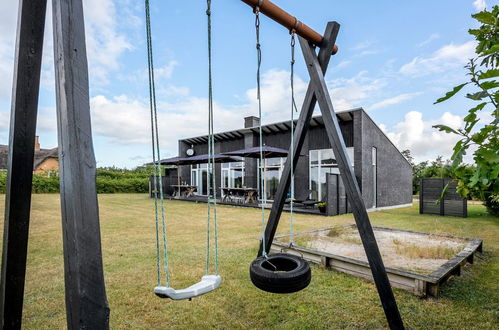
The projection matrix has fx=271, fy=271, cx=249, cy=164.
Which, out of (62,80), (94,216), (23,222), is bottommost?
(23,222)

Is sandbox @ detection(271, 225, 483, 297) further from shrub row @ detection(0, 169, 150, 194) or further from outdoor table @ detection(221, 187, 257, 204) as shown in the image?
shrub row @ detection(0, 169, 150, 194)

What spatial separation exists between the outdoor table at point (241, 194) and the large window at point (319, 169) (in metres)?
2.75

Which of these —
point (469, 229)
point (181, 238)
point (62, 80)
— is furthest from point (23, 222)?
point (469, 229)

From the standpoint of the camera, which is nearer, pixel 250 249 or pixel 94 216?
pixel 94 216

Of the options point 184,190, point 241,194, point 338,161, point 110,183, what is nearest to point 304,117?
point 338,161

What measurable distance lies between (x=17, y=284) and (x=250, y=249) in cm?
336

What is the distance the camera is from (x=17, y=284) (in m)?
1.63

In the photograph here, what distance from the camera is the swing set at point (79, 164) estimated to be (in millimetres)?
→ 1090

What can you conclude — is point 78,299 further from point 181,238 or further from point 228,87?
point 181,238

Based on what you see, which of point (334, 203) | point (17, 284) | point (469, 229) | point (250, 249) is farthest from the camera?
point (334, 203)

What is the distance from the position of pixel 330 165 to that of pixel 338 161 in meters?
10.1

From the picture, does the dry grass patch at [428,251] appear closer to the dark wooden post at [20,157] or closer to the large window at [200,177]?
the dark wooden post at [20,157]

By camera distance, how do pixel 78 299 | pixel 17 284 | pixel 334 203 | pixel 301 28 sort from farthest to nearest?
pixel 334 203 → pixel 301 28 → pixel 17 284 → pixel 78 299

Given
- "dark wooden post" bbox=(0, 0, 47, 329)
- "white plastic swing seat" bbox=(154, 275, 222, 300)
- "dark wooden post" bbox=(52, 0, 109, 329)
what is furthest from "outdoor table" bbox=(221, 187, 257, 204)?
"dark wooden post" bbox=(52, 0, 109, 329)
